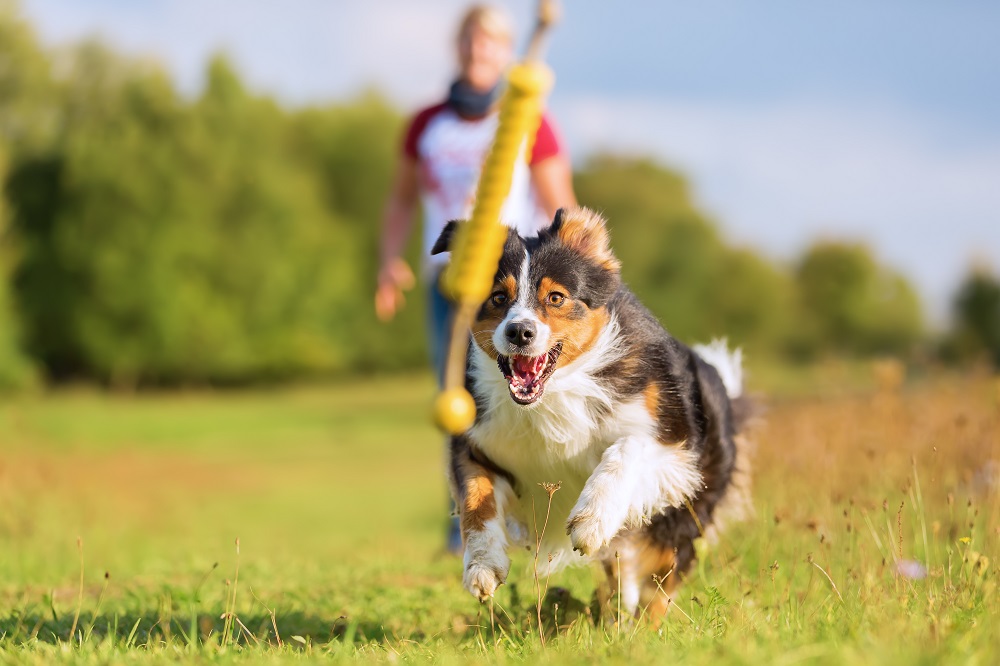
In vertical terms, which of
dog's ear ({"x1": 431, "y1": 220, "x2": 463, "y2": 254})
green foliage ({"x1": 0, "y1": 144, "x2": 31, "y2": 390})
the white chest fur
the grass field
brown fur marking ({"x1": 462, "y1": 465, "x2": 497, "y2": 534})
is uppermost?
dog's ear ({"x1": 431, "y1": 220, "x2": 463, "y2": 254})

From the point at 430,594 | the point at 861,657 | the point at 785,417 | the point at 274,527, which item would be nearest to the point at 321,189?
the point at 274,527

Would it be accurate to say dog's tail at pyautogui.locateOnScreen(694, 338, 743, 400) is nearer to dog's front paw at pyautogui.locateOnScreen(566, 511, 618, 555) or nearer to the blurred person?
the blurred person

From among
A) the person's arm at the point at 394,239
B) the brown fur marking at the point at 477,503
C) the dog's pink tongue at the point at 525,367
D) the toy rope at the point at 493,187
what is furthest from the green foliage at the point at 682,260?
the toy rope at the point at 493,187

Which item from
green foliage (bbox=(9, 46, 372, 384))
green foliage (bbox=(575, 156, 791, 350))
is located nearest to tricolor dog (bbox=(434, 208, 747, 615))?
green foliage (bbox=(9, 46, 372, 384))

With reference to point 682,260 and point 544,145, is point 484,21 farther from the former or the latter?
point 682,260

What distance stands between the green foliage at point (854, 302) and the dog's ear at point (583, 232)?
42.6m

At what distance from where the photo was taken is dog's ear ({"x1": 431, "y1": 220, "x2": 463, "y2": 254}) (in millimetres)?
3914

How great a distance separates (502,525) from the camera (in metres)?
3.74

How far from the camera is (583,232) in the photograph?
13.0ft

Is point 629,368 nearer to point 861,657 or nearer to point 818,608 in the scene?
point 818,608

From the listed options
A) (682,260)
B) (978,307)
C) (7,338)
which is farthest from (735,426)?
(978,307)

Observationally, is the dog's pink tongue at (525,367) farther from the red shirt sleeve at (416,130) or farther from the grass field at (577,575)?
the red shirt sleeve at (416,130)

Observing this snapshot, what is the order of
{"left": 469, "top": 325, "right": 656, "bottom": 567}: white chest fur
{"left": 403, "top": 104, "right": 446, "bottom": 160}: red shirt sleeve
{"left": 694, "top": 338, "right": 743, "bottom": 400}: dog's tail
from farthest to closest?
{"left": 403, "top": 104, "right": 446, "bottom": 160}: red shirt sleeve
{"left": 694, "top": 338, "right": 743, "bottom": 400}: dog's tail
{"left": 469, "top": 325, "right": 656, "bottom": 567}: white chest fur

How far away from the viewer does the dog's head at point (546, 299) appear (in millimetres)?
3545
